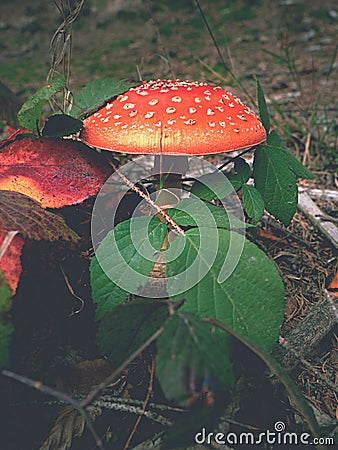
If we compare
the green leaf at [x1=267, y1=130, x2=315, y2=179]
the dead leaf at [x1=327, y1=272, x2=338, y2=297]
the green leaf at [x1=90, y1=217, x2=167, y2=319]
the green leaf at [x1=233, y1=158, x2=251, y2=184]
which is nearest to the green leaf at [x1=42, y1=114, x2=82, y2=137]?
the green leaf at [x1=90, y1=217, x2=167, y2=319]

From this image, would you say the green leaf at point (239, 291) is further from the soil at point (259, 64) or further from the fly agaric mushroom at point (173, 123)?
the fly agaric mushroom at point (173, 123)

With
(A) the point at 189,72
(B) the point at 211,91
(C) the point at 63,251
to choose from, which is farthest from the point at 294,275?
(A) the point at 189,72

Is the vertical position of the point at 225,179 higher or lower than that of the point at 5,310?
lower

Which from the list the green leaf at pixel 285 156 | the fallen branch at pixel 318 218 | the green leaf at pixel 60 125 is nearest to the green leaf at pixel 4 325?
the green leaf at pixel 60 125

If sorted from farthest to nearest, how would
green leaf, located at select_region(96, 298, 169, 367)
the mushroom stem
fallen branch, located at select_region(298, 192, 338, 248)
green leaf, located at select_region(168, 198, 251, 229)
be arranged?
fallen branch, located at select_region(298, 192, 338, 248) < the mushroom stem < green leaf, located at select_region(168, 198, 251, 229) < green leaf, located at select_region(96, 298, 169, 367)

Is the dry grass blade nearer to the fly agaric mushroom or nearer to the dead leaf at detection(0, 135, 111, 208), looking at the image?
the dead leaf at detection(0, 135, 111, 208)

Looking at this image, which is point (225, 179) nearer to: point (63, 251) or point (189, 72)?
point (63, 251)

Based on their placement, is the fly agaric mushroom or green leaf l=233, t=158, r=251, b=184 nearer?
the fly agaric mushroom
